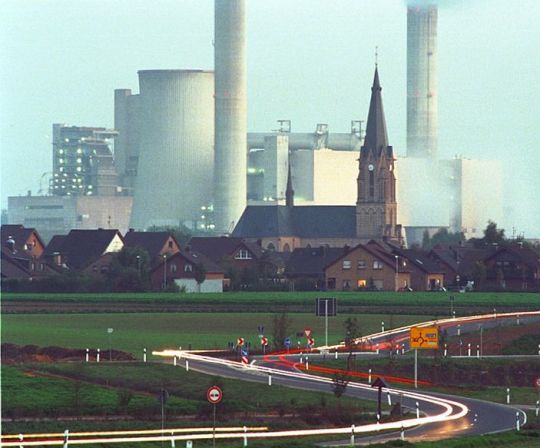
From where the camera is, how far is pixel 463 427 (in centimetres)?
4891

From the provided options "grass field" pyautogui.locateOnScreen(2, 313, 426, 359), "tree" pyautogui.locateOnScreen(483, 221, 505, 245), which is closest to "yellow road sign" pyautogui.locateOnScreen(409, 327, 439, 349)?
"grass field" pyautogui.locateOnScreen(2, 313, 426, 359)

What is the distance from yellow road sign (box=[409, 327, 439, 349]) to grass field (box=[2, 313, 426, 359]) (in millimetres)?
11283

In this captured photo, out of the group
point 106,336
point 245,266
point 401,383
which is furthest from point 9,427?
point 245,266

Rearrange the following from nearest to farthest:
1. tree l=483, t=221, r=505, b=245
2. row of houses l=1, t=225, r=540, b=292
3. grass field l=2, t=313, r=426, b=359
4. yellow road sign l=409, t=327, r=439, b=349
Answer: yellow road sign l=409, t=327, r=439, b=349 → grass field l=2, t=313, r=426, b=359 → row of houses l=1, t=225, r=540, b=292 → tree l=483, t=221, r=505, b=245

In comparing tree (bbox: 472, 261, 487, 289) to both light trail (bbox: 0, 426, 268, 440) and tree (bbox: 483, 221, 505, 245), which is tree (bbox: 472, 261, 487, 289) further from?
light trail (bbox: 0, 426, 268, 440)

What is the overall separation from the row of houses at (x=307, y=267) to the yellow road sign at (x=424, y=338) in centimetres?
7274

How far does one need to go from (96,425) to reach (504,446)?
10.8m

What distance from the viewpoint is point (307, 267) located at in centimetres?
17025

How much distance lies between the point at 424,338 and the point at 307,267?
101m

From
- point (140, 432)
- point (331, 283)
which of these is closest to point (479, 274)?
point (331, 283)

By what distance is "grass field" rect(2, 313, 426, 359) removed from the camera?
80750 mm

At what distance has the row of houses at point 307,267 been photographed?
151m

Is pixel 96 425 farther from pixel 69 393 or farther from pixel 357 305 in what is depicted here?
pixel 357 305

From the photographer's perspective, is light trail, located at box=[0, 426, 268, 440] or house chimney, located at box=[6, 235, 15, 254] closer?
light trail, located at box=[0, 426, 268, 440]
